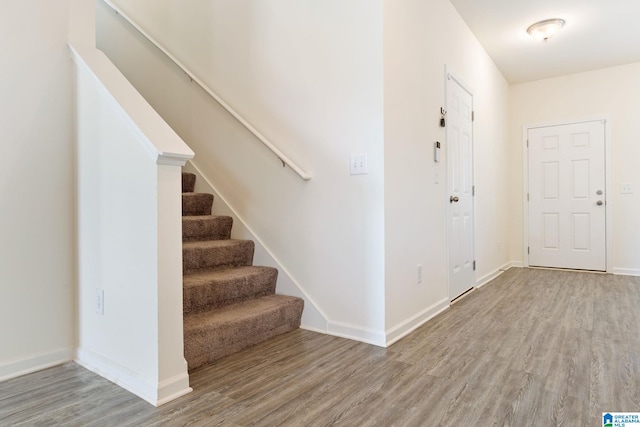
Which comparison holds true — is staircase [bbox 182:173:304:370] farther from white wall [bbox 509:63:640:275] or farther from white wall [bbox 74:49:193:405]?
white wall [bbox 509:63:640:275]

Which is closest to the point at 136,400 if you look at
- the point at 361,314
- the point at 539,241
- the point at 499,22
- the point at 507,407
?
the point at 361,314

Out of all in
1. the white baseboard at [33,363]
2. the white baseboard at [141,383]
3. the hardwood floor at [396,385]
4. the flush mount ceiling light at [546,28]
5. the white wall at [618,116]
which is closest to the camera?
the hardwood floor at [396,385]

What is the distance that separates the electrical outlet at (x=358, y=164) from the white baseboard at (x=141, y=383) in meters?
1.43

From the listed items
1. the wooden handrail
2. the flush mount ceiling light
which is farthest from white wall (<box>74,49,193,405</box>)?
the flush mount ceiling light

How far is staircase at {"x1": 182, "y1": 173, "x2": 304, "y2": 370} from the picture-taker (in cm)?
200

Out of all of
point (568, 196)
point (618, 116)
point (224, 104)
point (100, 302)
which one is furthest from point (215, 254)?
point (618, 116)

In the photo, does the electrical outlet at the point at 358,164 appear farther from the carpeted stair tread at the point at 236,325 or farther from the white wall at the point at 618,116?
the white wall at the point at 618,116

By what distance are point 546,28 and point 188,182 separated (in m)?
3.63

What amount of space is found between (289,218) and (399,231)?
30.3 inches

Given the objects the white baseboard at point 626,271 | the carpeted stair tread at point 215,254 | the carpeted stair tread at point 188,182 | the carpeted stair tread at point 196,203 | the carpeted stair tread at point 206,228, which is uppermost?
the carpeted stair tread at point 188,182

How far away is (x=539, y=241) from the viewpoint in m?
5.19

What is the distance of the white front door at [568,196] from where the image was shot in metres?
4.78

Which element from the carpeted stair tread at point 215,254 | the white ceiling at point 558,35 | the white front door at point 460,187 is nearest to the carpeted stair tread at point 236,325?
the carpeted stair tread at point 215,254

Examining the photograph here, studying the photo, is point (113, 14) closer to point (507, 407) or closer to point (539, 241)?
point (507, 407)
